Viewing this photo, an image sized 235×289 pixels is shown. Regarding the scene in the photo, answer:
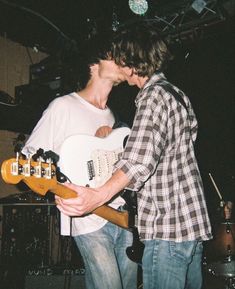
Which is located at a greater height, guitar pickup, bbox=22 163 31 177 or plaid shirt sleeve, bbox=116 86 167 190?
plaid shirt sleeve, bbox=116 86 167 190

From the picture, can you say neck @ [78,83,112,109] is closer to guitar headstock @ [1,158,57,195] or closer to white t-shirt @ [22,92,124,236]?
white t-shirt @ [22,92,124,236]

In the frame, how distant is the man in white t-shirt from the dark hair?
1.99ft

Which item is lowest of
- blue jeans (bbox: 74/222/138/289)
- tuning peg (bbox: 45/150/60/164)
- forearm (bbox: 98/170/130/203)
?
blue jeans (bbox: 74/222/138/289)

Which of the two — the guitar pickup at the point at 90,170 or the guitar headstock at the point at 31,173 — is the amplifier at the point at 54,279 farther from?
the guitar headstock at the point at 31,173

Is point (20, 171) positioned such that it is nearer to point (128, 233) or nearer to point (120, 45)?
point (120, 45)

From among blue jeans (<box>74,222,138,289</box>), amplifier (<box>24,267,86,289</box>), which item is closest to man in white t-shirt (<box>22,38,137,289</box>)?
blue jeans (<box>74,222,138,289</box>)

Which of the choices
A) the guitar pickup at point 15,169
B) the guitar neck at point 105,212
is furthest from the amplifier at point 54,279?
the guitar pickup at point 15,169

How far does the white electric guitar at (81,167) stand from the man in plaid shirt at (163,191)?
0.13 metres

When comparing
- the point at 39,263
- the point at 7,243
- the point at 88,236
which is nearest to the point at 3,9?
the point at 7,243

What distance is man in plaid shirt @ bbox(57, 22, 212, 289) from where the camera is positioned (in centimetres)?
153

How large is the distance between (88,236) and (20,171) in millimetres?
792

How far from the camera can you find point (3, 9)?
4949 mm

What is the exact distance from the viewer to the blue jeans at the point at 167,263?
5.00ft

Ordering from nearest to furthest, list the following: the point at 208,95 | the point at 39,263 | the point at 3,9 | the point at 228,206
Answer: the point at 39,263
the point at 3,9
the point at 228,206
the point at 208,95
